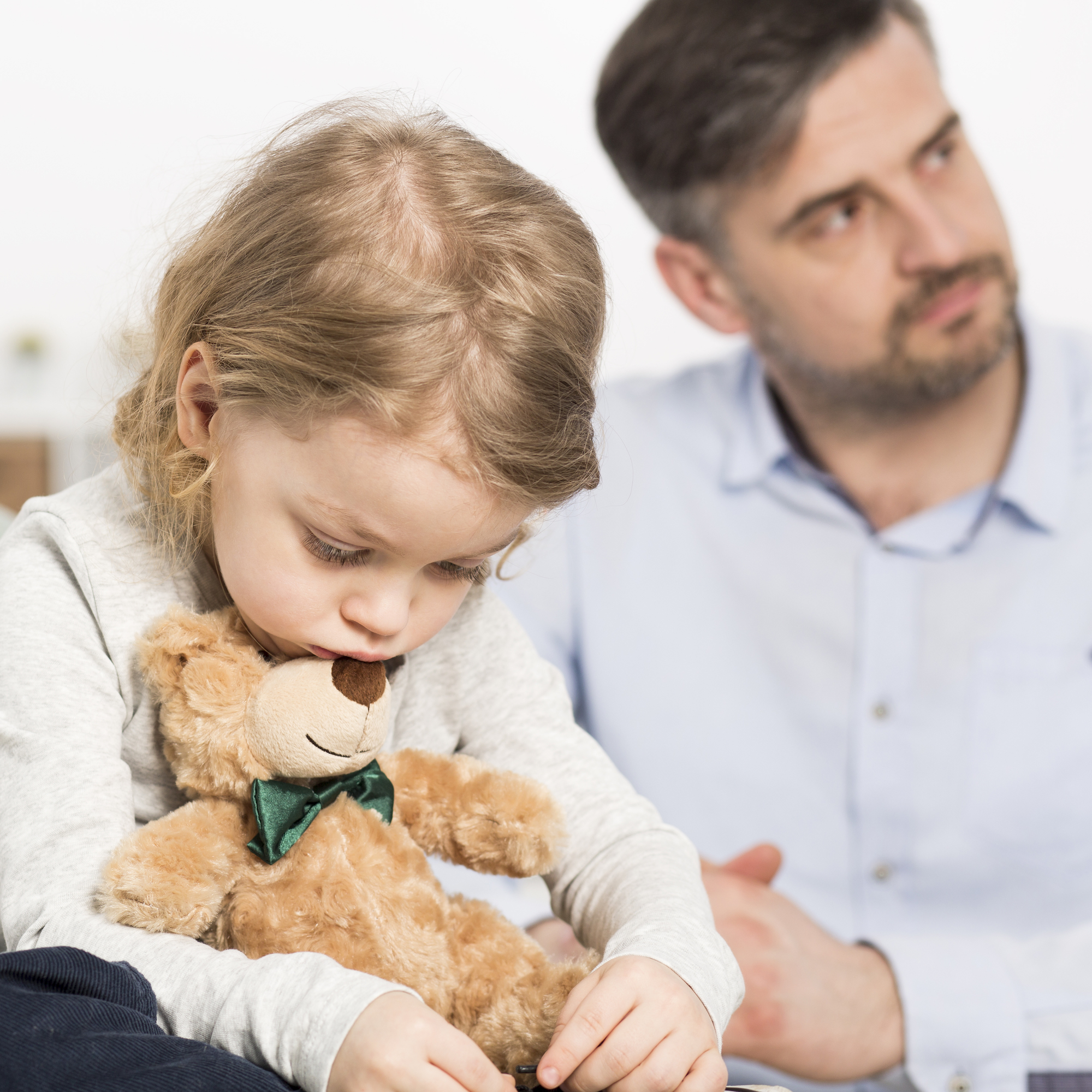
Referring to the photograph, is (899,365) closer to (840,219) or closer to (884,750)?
(840,219)

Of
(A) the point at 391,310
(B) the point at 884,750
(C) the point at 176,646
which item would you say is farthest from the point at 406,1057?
(B) the point at 884,750

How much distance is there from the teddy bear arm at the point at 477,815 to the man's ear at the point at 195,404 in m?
0.22

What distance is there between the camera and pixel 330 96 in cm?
183

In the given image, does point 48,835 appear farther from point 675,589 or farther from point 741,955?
point 675,589

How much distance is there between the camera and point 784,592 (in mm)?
1473

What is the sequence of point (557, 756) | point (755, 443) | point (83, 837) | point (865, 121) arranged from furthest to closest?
point (755, 443) < point (865, 121) < point (557, 756) < point (83, 837)

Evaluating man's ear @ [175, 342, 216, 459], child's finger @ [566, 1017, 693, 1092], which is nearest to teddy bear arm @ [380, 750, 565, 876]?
child's finger @ [566, 1017, 693, 1092]

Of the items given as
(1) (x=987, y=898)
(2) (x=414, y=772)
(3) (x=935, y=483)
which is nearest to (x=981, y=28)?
(3) (x=935, y=483)

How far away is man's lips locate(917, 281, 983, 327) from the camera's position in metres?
1.43

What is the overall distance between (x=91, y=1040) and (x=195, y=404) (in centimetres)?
35

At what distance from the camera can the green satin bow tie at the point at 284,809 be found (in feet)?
1.81

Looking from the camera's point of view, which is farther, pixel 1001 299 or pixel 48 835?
pixel 1001 299

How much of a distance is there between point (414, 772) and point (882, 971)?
2.39 feet

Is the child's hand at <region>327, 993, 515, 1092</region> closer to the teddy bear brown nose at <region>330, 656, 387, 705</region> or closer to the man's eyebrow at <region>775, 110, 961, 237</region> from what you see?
the teddy bear brown nose at <region>330, 656, 387, 705</region>
